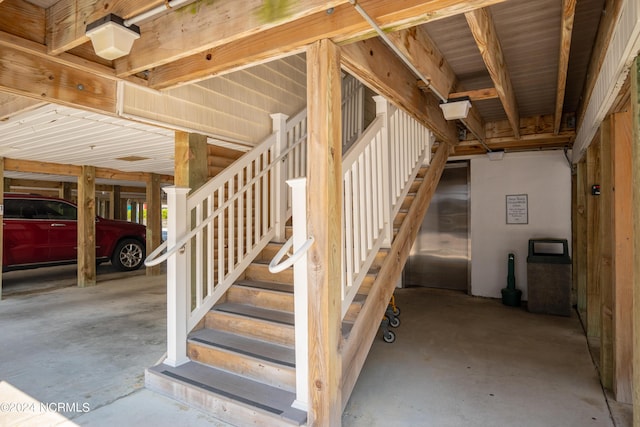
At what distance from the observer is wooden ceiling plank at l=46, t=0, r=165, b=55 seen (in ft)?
6.30

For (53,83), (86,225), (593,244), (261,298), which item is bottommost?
(261,298)

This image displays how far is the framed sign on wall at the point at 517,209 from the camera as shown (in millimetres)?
5461

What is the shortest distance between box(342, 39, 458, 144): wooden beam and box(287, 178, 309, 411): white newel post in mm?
756

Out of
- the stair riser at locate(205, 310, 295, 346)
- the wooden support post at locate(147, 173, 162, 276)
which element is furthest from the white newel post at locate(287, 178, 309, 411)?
the wooden support post at locate(147, 173, 162, 276)

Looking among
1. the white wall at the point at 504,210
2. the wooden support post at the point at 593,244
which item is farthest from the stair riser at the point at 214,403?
the white wall at the point at 504,210

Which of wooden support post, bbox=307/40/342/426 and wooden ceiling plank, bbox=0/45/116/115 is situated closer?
wooden support post, bbox=307/40/342/426

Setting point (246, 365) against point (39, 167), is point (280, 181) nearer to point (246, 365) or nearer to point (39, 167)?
point (246, 365)

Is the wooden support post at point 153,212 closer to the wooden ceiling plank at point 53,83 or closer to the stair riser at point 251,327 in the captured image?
the stair riser at point 251,327

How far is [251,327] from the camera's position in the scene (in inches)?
112

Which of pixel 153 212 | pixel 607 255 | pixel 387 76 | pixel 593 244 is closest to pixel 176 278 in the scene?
pixel 387 76

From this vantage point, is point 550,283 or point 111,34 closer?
point 111,34

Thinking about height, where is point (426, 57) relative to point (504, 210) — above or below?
above

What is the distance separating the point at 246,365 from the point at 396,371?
1.23 meters

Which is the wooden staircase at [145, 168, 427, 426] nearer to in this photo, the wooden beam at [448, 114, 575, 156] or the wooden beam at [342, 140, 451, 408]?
the wooden beam at [342, 140, 451, 408]
